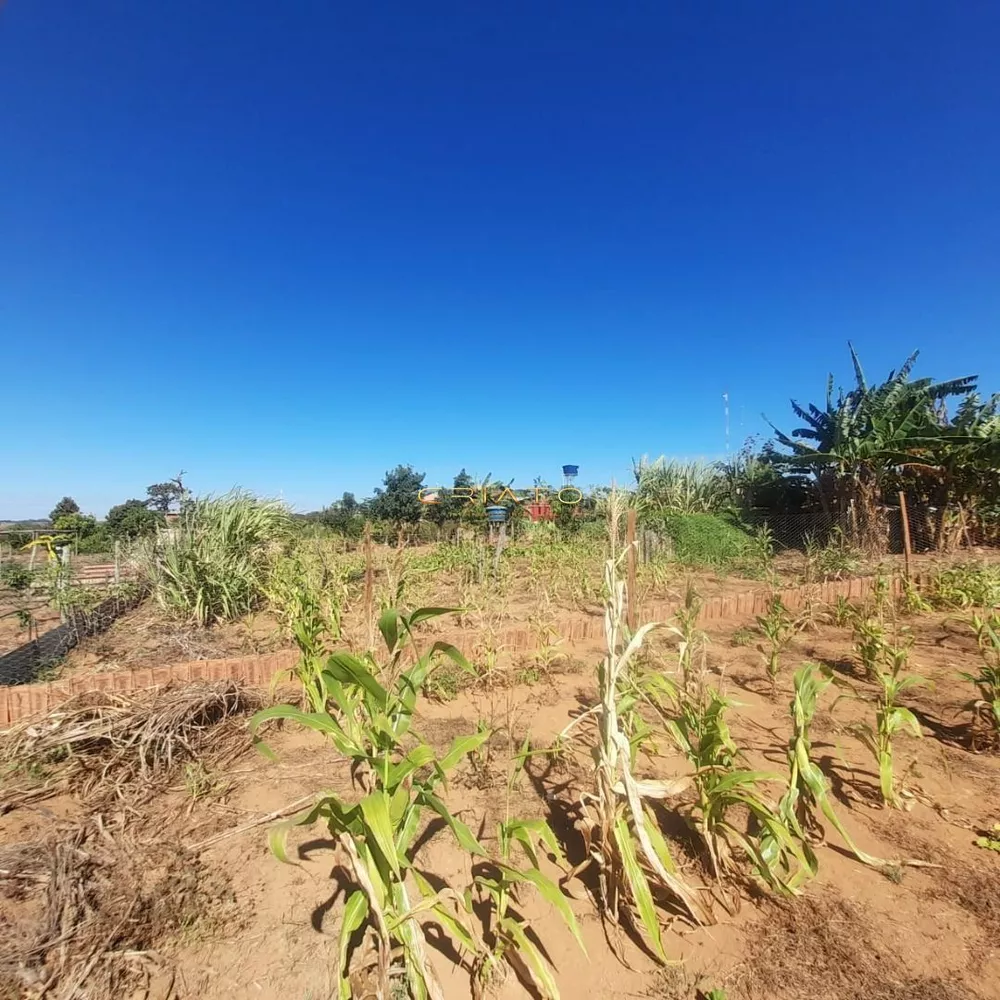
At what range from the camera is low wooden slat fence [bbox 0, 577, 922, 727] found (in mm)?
2783

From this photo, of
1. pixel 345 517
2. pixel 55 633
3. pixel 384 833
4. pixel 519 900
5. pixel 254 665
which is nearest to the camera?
pixel 384 833

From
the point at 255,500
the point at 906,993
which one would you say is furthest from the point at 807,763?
the point at 255,500

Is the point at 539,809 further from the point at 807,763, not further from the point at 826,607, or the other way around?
the point at 826,607

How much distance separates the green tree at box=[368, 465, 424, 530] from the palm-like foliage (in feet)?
27.0

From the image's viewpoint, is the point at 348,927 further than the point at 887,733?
No

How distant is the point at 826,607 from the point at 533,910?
175 inches

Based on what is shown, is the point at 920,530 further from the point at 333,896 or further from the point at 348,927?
the point at 348,927

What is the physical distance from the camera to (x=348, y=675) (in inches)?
48.8

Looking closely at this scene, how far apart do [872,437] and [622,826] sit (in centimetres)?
919

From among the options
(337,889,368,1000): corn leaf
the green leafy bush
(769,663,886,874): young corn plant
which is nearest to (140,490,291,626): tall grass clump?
(337,889,368,1000): corn leaf

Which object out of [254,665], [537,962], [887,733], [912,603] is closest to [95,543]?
[254,665]

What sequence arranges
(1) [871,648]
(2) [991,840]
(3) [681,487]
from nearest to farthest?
(2) [991,840] < (1) [871,648] < (3) [681,487]

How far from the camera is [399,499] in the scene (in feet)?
41.3

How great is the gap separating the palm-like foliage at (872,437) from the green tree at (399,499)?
8232 millimetres
